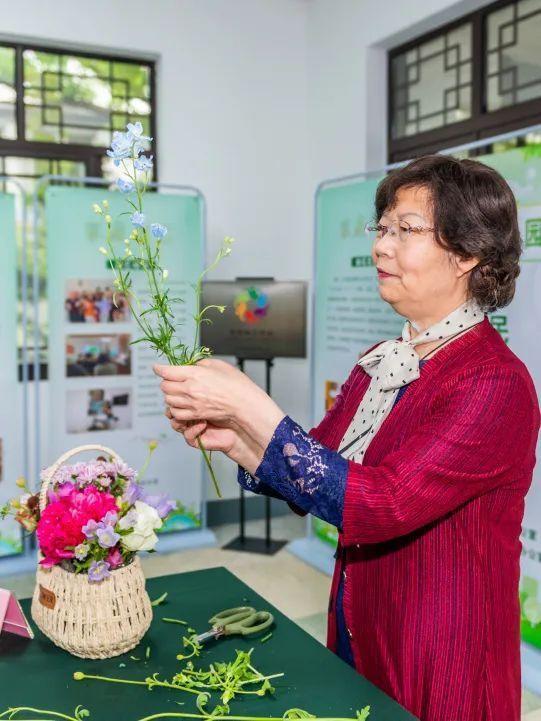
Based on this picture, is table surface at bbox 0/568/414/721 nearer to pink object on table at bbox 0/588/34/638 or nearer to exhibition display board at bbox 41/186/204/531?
pink object on table at bbox 0/588/34/638

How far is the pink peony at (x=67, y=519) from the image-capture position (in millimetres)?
1227

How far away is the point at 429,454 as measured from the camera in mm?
1118

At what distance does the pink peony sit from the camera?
1227mm

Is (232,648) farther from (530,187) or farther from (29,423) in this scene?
(29,423)

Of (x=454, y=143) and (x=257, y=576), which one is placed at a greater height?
(x=454, y=143)

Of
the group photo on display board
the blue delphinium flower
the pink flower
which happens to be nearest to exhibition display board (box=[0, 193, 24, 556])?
the group photo on display board

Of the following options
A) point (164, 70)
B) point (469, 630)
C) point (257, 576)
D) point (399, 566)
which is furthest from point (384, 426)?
point (164, 70)

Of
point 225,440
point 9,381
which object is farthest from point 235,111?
point 225,440

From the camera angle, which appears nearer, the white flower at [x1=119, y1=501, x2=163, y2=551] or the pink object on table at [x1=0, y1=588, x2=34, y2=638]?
the white flower at [x1=119, y1=501, x2=163, y2=551]

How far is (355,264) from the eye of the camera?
3723 millimetres

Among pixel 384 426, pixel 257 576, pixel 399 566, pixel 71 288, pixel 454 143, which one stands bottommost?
pixel 257 576

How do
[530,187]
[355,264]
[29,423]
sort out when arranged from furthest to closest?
1. [29,423]
2. [355,264]
3. [530,187]

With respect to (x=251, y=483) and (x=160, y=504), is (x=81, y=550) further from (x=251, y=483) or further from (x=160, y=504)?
(x=251, y=483)

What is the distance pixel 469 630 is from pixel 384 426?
1.22ft
